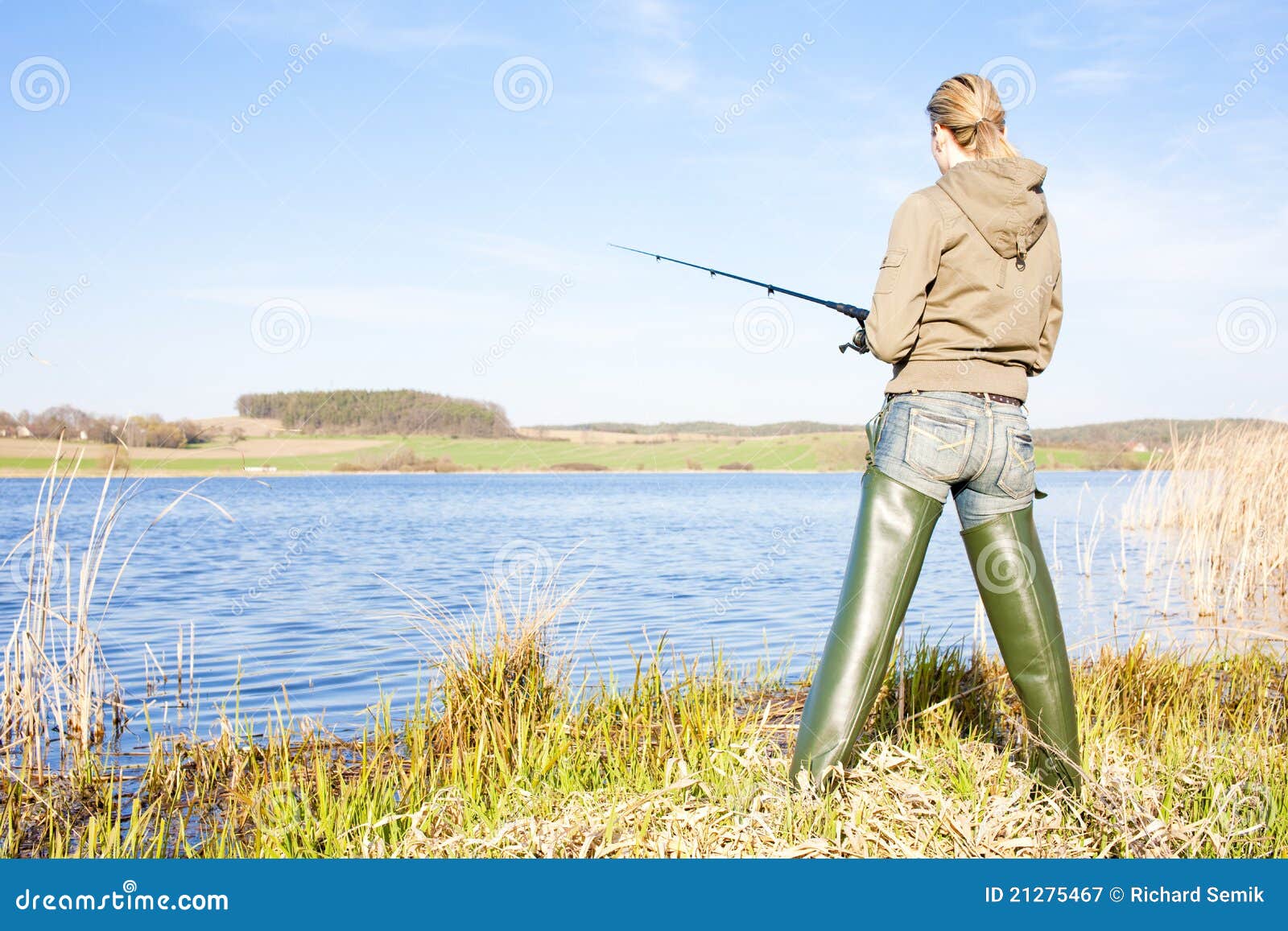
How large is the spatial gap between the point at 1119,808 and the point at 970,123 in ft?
7.16

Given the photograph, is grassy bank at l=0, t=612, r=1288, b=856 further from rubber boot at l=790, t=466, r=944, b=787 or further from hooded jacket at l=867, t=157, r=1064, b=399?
hooded jacket at l=867, t=157, r=1064, b=399

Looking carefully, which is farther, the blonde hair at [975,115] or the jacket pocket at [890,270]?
the blonde hair at [975,115]

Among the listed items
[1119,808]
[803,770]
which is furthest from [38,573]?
[1119,808]

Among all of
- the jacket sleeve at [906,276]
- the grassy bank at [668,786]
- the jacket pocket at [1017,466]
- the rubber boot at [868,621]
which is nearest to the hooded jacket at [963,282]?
the jacket sleeve at [906,276]

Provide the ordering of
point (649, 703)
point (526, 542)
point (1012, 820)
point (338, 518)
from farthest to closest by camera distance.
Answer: point (338, 518), point (526, 542), point (649, 703), point (1012, 820)

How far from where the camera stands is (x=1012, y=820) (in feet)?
9.97

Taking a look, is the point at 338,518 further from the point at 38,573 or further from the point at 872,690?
the point at 872,690

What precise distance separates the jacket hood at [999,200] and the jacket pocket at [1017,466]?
547 millimetres

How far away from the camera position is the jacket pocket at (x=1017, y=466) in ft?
10.2

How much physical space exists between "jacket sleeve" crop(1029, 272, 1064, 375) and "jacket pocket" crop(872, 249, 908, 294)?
59cm

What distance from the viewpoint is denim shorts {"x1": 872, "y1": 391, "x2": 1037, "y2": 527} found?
9.96 ft

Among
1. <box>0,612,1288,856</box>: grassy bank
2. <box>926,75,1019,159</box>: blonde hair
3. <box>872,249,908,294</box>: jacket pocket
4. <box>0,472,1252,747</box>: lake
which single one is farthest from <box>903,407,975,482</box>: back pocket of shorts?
<box>0,472,1252,747</box>: lake

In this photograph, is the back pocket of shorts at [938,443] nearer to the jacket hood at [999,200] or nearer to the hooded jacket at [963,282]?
the hooded jacket at [963,282]

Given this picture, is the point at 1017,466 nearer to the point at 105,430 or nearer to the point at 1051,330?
the point at 1051,330
